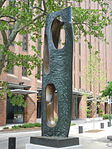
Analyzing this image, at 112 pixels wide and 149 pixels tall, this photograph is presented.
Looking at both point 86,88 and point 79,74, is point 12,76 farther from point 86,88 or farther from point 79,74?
point 86,88

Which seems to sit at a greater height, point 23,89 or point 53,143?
point 23,89

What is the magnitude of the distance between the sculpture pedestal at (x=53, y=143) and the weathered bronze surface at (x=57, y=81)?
39 centimetres

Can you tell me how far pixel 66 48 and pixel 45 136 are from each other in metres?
3.03

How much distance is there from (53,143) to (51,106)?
152 cm

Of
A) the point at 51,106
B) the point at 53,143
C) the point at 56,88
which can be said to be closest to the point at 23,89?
the point at 51,106

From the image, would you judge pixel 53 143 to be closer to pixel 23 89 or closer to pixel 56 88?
pixel 56 88

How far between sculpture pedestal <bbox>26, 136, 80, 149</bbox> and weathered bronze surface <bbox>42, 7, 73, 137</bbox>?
39 cm

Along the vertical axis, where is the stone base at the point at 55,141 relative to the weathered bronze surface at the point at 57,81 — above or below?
below

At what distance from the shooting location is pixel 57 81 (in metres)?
9.26

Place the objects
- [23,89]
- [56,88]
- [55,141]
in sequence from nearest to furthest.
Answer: [55,141], [56,88], [23,89]

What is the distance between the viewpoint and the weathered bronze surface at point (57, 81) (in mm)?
8922

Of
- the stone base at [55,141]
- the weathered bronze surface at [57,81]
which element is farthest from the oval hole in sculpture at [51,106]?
the stone base at [55,141]

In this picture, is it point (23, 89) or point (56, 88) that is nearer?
point (56, 88)

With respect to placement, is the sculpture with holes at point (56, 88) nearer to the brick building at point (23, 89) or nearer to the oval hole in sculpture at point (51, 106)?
the oval hole in sculpture at point (51, 106)
